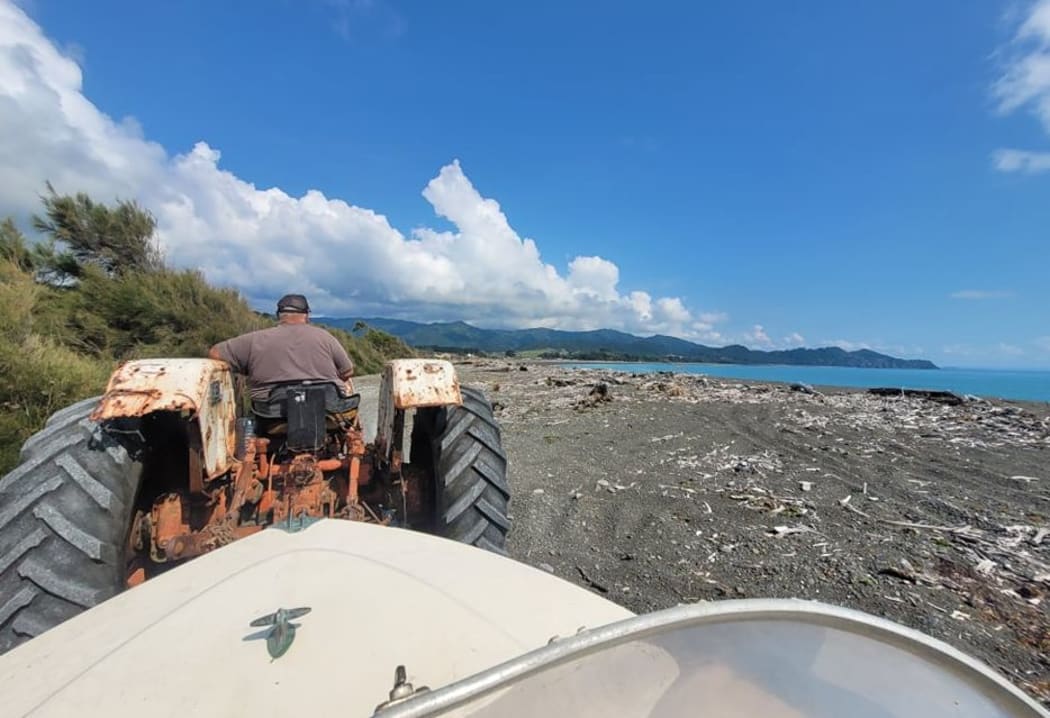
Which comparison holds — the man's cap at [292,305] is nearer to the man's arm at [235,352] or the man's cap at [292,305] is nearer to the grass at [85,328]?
the man's arm at [235,352]

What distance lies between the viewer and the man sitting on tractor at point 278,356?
294 centimetres

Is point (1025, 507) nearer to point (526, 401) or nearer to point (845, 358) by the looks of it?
point (526, 401)

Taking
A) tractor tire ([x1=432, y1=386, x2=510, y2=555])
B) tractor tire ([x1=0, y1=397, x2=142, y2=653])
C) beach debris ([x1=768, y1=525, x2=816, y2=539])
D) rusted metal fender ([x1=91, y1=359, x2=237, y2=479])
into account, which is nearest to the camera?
tractor tire ([x1=0, y1=397, x2=142, y2=653])

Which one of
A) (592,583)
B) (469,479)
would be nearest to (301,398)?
(469,479)

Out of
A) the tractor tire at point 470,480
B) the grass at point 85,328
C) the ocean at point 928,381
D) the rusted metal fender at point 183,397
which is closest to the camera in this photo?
the rusted metal fender at point 183,397

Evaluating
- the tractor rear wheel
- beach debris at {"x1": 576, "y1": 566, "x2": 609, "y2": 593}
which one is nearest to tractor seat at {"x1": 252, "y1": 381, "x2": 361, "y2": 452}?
the tractor rear wheel

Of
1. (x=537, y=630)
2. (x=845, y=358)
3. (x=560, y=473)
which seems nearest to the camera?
(x=537, y=630)

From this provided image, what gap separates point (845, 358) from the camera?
270 ft

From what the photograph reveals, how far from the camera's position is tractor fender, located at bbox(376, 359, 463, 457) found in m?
2.73

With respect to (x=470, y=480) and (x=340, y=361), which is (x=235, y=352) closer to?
(x=340, y=361)

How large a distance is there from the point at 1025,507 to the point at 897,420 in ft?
17.1

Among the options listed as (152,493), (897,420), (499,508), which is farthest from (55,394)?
(897,420)

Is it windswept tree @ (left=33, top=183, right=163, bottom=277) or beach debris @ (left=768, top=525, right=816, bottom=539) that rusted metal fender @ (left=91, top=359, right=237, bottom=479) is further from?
windswept tree @ (left=33, top=183, right=163, bottom=277)

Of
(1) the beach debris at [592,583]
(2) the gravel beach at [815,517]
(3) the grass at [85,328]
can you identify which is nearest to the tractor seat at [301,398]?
(2) the gravel beach at [815,517]
